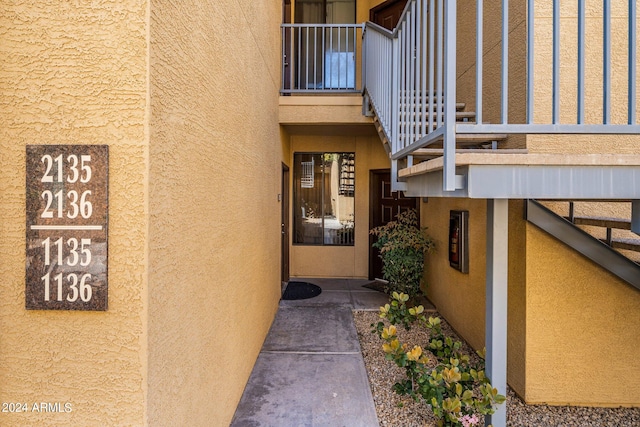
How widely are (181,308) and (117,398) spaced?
38cm

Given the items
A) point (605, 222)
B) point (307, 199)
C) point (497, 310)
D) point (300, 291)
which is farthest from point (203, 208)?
point (307, 199)

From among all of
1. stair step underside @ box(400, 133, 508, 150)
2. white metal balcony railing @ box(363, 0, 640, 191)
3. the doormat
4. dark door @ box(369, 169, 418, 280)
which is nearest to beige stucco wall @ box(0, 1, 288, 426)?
white metal balcony railing @ box(363, 0, 640, 191)

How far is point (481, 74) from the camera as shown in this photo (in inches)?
54.7

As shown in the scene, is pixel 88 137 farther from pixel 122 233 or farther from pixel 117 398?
pixel 117 398

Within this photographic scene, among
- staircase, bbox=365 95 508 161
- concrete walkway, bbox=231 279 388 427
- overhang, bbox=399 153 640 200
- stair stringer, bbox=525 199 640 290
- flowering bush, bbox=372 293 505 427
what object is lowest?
concrete walkway, bbox=231 279 388 427

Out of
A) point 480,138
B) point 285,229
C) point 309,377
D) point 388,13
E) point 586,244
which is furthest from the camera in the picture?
point 388,13

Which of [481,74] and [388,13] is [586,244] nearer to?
[481,74]

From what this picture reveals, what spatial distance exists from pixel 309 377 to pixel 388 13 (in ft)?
19.6

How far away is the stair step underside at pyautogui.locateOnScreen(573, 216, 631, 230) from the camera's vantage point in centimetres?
186

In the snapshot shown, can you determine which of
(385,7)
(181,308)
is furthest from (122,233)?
(385,7)

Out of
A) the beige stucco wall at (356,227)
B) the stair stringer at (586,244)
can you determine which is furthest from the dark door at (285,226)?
the stair stringer at (586,244)

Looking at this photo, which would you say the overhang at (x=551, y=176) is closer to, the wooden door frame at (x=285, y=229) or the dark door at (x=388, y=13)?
the wooden door frame at (x=285, y=229)

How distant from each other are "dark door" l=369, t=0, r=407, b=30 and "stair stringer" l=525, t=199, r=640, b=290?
15.5 feet

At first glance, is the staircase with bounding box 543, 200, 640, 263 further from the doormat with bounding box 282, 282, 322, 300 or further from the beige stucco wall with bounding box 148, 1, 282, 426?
the doormat with bounding box 282, 282, 322, 300
